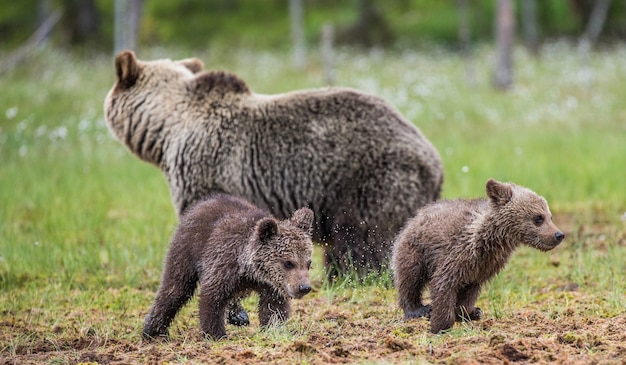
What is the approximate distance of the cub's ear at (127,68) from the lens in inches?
337

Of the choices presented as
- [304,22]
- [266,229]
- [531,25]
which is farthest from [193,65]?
[304,22]

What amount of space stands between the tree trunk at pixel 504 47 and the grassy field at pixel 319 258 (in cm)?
91

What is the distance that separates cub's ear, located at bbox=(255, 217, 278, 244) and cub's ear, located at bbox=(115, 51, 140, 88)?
11.4 ft

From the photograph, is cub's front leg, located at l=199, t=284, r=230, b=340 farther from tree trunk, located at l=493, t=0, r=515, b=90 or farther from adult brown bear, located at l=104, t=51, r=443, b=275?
tree trunk, located at l=493, t=0, r=515, b=90

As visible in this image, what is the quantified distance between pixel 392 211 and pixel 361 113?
38.2 inches

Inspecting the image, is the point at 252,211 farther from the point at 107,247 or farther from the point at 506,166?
the point at 506,166

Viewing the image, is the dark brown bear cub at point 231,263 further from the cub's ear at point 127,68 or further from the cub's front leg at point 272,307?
the cub's ear at point 127,68

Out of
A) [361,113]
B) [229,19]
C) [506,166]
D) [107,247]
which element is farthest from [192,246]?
[229,19]

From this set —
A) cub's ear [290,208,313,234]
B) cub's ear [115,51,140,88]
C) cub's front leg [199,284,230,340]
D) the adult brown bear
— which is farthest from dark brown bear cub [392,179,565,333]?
cub's ear [115,51,140,88]

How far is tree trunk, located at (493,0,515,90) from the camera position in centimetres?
2223

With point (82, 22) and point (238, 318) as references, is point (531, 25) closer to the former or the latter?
point (82, 22)

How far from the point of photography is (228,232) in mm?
5992

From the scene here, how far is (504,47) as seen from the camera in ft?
73.9

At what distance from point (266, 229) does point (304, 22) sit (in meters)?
34.1
